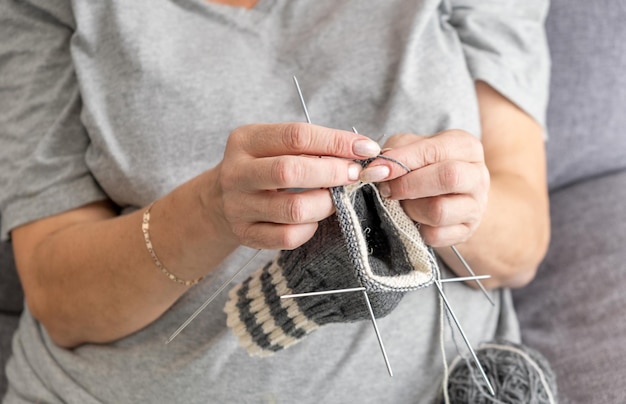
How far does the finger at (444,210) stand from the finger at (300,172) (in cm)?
10

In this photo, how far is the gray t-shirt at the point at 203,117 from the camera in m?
0.96

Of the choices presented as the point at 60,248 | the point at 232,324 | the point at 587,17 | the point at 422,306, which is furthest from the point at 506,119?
the point at 60,248

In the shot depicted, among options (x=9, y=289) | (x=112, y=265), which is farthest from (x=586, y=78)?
(x=9, y=289)

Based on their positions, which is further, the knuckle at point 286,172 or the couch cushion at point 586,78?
the couch cushion at point 586,78

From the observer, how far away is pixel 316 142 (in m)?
0.67

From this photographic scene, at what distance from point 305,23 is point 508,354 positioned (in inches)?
25.1

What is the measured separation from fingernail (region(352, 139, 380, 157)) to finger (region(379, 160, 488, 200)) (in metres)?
0.06

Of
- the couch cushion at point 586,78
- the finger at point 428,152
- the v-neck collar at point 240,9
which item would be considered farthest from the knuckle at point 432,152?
the couch cushion at point 586,78

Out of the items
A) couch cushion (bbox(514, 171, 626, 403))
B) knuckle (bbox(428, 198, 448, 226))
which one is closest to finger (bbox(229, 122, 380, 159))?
knuckle (bbox(428, 198, 448, 226))

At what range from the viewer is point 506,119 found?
109 centimetres

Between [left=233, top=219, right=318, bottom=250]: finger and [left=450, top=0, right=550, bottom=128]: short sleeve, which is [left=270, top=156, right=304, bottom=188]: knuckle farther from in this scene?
[left=450, top=0, right=550, bottom=128]: short sleeve

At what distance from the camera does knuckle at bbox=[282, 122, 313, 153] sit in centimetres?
67

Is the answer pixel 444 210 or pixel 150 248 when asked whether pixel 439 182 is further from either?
pixel 150 248

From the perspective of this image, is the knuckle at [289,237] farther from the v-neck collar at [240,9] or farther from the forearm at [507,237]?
the v-neck collar at [240,9]
